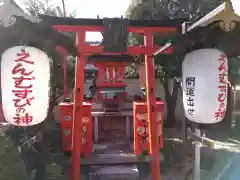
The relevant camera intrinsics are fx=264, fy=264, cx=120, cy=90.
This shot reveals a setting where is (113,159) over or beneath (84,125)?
beneath

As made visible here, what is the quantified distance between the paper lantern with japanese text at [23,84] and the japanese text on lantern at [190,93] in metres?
2.22

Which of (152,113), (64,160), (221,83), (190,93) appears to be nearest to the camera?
(221,83)

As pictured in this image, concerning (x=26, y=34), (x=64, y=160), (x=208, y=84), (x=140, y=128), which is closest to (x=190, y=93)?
(x=208, y=84)

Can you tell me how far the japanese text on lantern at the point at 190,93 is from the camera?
4.15 metres

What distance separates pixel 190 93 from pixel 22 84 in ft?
8.33

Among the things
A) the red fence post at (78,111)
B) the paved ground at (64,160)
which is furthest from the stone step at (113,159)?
the red fence post at (78,111)

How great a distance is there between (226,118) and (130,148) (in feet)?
11.3

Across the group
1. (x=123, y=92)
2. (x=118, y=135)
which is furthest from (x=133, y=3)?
(x=118, y=135)

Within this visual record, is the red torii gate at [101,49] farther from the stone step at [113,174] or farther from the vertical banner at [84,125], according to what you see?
the vertical banner at [84,125]

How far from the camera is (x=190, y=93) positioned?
13.8 feet

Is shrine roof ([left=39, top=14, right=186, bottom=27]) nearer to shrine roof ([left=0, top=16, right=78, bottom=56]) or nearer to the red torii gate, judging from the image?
the red torii gate

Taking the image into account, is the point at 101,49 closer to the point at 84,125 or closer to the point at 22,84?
the point at 22,84

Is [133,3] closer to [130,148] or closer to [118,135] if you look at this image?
[118,135]

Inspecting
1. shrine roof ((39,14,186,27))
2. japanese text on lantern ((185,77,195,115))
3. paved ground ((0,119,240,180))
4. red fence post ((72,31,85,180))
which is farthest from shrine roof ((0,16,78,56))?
japanese text on lantern ((185,77,195,115))
